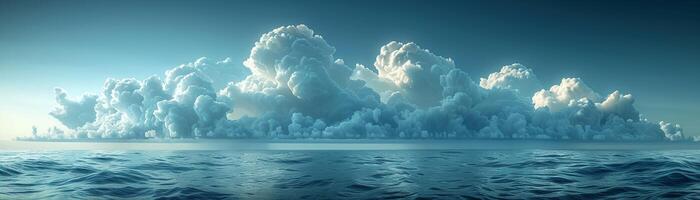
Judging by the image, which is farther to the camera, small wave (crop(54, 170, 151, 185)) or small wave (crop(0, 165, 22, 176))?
small wave (crop(0, 165, 22, 176))

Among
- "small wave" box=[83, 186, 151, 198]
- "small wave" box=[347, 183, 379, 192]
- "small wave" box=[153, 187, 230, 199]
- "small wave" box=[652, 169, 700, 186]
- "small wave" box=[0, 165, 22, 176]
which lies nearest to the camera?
"small wave" box=[153, 187, 230, 199]

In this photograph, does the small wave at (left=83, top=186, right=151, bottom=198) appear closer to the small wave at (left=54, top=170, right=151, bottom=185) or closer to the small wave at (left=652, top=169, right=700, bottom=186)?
the small wave at (left=54, top=170, right=151, bottom=185)

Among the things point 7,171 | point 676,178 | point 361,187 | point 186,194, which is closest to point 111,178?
point 186,194

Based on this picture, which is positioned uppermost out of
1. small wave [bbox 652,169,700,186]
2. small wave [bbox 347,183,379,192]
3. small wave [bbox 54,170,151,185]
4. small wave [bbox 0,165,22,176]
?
small wave [bbox 652,169,700,186]

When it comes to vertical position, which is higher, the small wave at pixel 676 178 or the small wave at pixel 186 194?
the small wave at pixel 676 178

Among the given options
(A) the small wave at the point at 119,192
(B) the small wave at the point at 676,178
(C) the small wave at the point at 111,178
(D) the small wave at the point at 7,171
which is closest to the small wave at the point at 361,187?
(A) the small wave at the point at 119,192

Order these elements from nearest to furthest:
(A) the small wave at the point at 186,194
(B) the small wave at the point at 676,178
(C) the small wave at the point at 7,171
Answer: (A) the small wave at the point at 186,194, (B) the small wave at the point at 676,178, (C) the small wave at the point at 7,171

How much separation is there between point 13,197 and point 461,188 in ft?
67.2

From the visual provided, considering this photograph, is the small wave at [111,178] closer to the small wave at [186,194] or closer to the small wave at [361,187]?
the small wave at [186,194]

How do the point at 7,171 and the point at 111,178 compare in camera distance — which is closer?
the point at 111,178

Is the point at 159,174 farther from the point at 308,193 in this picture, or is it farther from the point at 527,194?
the point at 527,194

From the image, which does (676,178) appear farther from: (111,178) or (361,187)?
(111,178)

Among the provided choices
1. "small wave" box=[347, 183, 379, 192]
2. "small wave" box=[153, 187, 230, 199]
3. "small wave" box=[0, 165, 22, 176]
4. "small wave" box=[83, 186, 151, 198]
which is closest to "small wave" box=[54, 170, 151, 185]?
"small wave" box=[83, 186, 151, 198]

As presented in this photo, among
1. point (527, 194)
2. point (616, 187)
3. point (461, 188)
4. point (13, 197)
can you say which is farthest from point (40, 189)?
point (616, 187)
